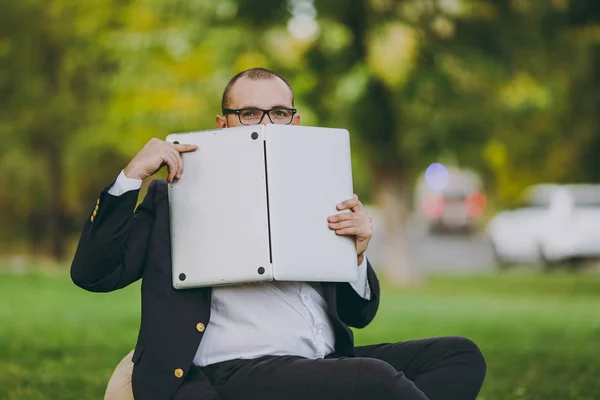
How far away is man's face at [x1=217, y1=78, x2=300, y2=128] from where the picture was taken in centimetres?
394

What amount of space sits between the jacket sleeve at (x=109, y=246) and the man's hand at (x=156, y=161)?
72 millimetres

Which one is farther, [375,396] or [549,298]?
[549,298]

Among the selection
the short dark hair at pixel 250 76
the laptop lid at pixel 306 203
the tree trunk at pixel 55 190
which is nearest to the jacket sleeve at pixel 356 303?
the laptop lid at pixel 306 203

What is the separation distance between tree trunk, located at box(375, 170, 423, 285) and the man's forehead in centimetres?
1607

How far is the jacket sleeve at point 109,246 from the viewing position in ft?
12.0

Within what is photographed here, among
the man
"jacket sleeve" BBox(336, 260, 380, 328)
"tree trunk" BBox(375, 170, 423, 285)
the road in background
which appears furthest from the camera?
the road in background

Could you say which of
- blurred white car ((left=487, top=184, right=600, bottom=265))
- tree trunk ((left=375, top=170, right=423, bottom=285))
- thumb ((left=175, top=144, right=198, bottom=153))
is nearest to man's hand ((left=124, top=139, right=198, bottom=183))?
thumb ((left=175, top=144, right=198, bottom=153))

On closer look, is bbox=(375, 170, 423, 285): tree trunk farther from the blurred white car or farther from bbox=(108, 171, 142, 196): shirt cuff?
bbox=(108, 171, 142, 196): shirt cuff

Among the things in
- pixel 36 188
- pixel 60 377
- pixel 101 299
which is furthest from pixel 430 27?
pixel 36 188

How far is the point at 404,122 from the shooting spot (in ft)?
57.6

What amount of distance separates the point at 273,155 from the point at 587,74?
16297 millimetres

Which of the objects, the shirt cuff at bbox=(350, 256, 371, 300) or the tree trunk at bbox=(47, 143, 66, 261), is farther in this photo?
the tree trunk at bbox=(47, 143, 66, 261)

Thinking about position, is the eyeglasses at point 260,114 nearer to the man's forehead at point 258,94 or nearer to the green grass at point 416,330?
the man's forehead at point 258,94

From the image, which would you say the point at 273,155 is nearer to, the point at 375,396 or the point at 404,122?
the point at 375,396
